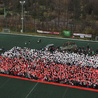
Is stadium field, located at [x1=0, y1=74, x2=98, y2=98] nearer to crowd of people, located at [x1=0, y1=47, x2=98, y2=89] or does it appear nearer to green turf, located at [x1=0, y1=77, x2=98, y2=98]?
green turf, located at [x1=0, y1=77, x2=98, y2=98]

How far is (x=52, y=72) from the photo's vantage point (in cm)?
1800

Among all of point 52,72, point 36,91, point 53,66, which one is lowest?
point 36,91

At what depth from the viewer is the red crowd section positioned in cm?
1678

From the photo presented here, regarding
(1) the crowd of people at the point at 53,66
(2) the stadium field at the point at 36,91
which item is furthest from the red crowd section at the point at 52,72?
(2) the stadium field at the point at 36,91

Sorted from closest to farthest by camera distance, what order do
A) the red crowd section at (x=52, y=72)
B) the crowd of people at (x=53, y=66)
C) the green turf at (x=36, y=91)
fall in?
the green turf at (x=36, y=91), the red crowd section at (x=52, y=72), the crowd of people at (x=53, y=66)

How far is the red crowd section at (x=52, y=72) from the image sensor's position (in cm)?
1678

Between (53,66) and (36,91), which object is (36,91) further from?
(53,66)

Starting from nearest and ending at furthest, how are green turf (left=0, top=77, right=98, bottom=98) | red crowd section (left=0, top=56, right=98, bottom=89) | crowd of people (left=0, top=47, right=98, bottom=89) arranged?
green turf (left=0, top=77, right=98, bottom=98) → red crowd section (left=0, top=56, right=98, bottom=89) → crowd of people (left=0, top=47, right=98, bottom=89)

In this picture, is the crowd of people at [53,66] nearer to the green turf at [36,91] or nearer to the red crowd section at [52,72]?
the red crowd section at [52,72]

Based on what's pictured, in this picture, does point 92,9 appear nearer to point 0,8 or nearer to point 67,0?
point 67,0

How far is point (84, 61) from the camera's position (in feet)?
67.8

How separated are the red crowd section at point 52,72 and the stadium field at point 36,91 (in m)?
0.68

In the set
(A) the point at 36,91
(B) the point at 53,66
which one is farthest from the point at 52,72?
(A) the point at 36,91

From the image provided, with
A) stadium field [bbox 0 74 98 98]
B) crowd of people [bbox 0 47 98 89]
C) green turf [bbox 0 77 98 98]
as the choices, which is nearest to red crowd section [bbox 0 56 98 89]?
crowd of people [bbox 0 47 98 89]
